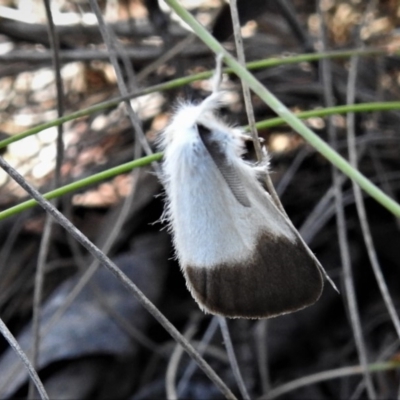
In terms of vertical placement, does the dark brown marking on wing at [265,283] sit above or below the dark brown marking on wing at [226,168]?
below

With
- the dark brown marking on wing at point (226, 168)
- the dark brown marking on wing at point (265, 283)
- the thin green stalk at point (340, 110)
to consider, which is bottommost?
the dark brown marking on wing at point (265, 283)

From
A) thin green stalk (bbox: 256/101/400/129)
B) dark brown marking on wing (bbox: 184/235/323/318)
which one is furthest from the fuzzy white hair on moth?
thin green stalk (bbox: 256/101/400/129)

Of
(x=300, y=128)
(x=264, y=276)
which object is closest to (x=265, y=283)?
(x=264, y=276)

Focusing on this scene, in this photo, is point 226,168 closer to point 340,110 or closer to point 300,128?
point 300,128

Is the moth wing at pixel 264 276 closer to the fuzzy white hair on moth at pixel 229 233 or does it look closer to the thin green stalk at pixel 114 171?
the fuzzy white hair on moth at pixel 229 233

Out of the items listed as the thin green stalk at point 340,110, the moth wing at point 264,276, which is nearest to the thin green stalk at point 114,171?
the thin green stalk at point 340,110

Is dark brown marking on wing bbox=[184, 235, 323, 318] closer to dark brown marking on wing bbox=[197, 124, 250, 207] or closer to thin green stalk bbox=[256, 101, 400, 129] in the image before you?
dark brown marking on wing bbox=[197, 124, 250, 207]

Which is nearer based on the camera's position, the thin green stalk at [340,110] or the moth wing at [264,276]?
the moth wing at [264,276]
